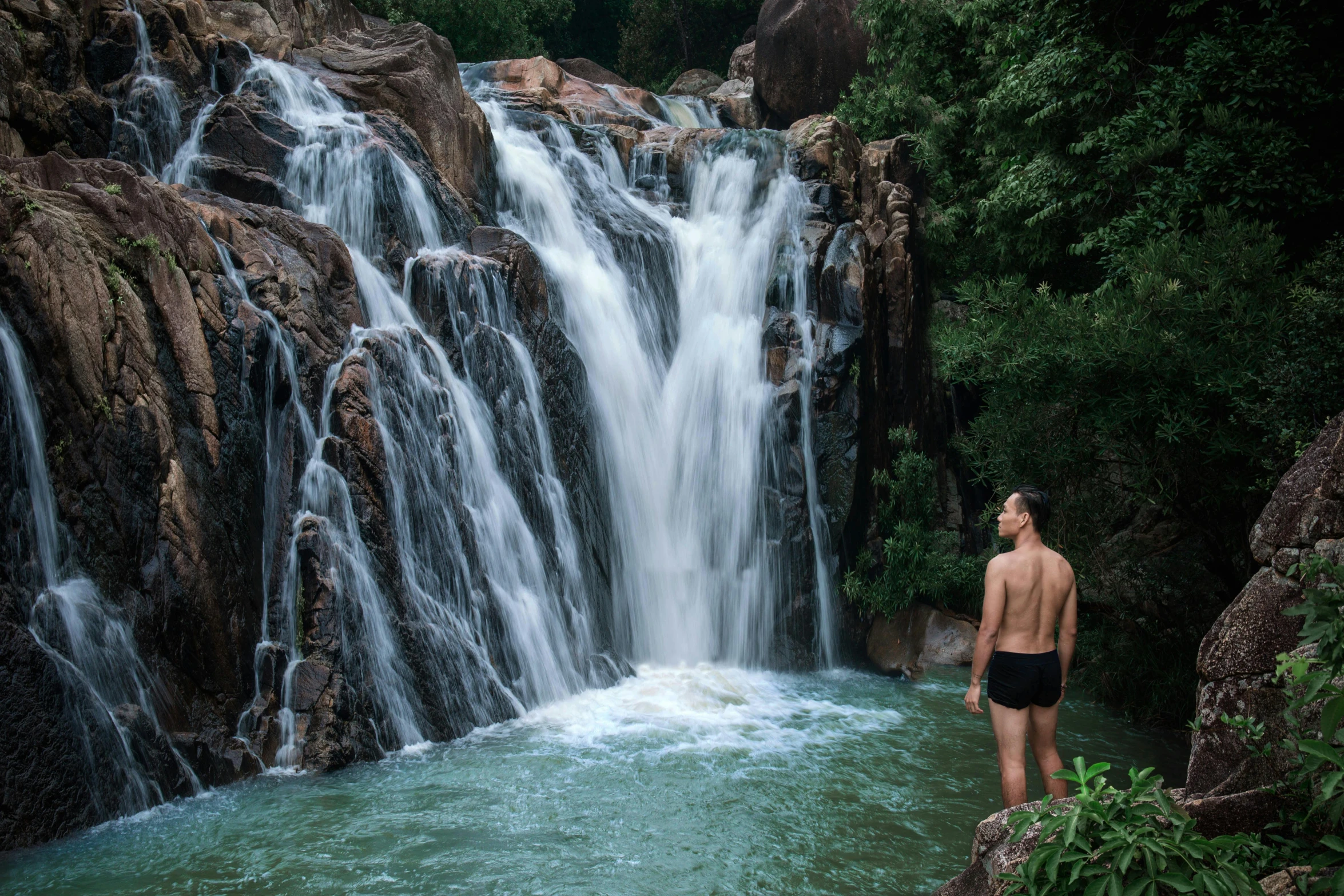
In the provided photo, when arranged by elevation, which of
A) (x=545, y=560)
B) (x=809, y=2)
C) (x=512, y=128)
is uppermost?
(x=809, y=2)

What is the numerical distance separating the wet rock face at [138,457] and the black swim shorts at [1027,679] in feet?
18.1

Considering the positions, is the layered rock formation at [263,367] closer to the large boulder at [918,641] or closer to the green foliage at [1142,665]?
the large boulder at [918,641]

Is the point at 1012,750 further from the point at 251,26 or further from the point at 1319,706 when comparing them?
the point at 251,26

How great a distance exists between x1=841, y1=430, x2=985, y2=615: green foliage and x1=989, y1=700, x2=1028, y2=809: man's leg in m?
6.70

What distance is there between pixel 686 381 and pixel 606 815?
7.43 m

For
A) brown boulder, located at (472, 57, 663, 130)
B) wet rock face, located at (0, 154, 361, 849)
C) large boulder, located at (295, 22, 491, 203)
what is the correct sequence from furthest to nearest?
brown boulder, located at (472, 57, 663, 130)
large boulder, located at (295, 22, 491, 203)
wet rock face, located at (0, 154, 361, 849)

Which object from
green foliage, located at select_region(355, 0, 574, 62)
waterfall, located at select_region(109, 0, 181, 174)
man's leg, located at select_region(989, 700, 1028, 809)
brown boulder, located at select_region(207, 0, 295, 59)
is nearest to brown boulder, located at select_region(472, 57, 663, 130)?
brown boulder, located at select_region(207, 0, 295, 59)

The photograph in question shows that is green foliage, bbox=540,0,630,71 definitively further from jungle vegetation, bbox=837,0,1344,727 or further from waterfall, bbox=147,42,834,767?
jungle vegetation, bbox=837,0,1344,727

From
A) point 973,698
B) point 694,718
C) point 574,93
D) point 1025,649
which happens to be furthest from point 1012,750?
point 574,93

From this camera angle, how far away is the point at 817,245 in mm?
13594

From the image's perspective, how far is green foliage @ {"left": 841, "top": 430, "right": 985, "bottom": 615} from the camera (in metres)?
12.2

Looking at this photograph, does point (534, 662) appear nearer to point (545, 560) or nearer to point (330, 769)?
point (545, 560)

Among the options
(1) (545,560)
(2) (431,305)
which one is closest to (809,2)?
(2) (431,305)

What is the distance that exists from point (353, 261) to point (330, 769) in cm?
542
